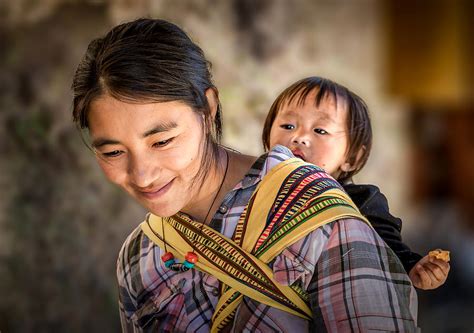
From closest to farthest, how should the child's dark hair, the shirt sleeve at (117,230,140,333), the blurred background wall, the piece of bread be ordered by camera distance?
the piece of bread, the shirt sleeve at (117,230,140,333), the child's dark hair, the blurred background wall

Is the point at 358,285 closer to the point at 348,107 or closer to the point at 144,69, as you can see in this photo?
the point at 144,69

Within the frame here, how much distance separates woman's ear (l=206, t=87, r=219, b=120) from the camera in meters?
1.32

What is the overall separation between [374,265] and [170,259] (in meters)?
0.39

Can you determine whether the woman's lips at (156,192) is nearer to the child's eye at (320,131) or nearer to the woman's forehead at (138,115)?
the woman's forehead at (138,115)

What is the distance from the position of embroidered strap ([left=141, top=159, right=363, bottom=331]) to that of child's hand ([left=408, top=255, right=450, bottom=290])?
21 centimetres

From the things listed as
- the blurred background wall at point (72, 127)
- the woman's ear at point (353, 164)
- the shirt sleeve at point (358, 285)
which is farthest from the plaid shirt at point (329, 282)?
the blurred background wall at point (72, 127)

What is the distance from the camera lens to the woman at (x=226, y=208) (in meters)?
1.21

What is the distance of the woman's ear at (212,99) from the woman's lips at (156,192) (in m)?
0.16

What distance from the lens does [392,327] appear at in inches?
47.3

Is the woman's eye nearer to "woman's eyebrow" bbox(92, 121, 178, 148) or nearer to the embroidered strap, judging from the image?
"woman's eyebrow" bbox(92, 121, 178, 148)

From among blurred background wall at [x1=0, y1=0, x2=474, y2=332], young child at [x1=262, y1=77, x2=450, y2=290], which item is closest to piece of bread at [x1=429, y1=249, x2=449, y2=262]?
young child at [x1=262, y1=77, x2=450, y2=290]

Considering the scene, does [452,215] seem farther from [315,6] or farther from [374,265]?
[374,265]

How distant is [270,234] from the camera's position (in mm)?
1257

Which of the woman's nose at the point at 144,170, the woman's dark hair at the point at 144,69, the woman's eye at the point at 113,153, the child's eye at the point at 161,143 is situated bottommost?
the woman's nose at the point at 144,170
